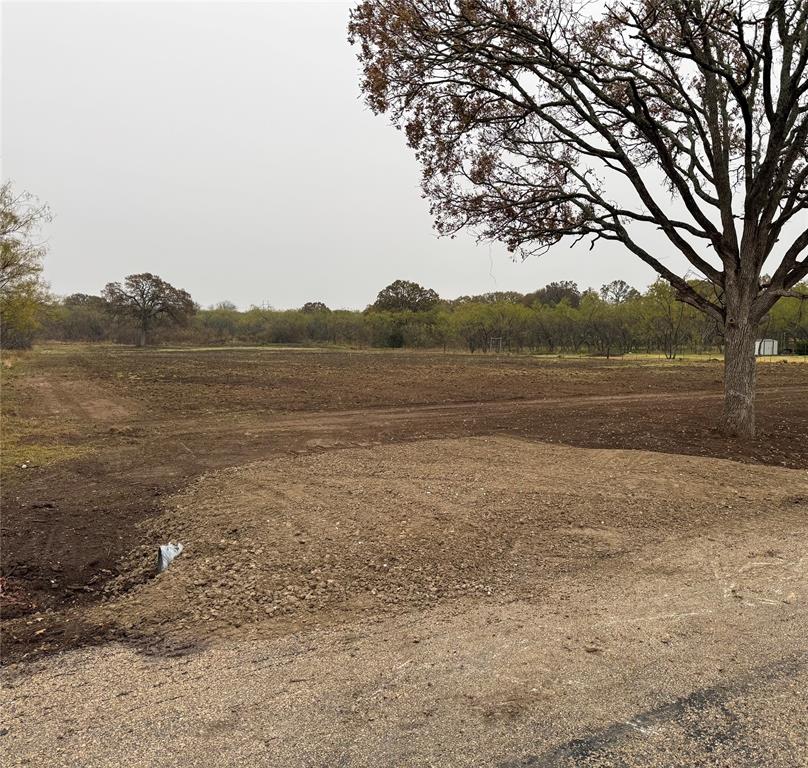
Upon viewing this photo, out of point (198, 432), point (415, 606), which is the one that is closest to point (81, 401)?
point (198, 432)

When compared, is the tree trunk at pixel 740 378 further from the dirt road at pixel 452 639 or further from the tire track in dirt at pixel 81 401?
the tire track in dirt at pixel 81 401

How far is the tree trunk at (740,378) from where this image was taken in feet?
Result: 29.9

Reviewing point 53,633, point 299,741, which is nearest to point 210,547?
point 53,633

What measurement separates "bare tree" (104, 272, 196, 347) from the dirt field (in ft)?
283

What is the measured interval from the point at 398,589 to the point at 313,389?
54.2 feet

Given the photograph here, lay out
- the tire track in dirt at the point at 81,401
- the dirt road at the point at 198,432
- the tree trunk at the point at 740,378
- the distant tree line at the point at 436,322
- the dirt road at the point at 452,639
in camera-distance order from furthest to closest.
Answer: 1. the distant tree line at the point at 436,322
2. the tire track in dirt at the point at 81,401
3. the tree trunk at the point at 740,378
4. the dirt road at the point at 198,432
5. the dirt road at the point at 452,639

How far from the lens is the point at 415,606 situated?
3742 mm

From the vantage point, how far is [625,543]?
4738 mm

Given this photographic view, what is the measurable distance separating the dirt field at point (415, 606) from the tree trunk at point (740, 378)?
0.76m

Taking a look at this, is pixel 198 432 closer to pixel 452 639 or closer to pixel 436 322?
pixel 452 639

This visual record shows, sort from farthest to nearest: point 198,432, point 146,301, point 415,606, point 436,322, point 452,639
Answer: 1. point 146,301
2. point 436,322
3. point 198,432
4. point 415,606
5. point 452,639

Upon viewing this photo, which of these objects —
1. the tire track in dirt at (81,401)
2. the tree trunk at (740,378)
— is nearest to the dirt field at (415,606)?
the tree trunk at (740,378)

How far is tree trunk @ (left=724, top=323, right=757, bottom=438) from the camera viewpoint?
911 centimetres

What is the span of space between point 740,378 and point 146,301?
91.1 meters
